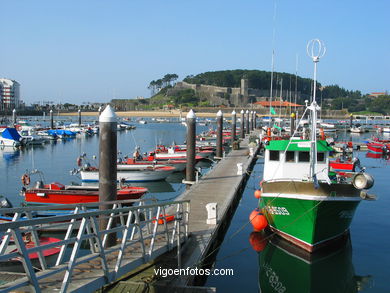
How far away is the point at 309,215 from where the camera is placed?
13.9 metres

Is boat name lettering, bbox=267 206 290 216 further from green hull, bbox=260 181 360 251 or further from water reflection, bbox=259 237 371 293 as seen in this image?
water reflection, bbox=259 237 371 293

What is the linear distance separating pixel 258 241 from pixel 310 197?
3.85 m

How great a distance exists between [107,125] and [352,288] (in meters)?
8.98

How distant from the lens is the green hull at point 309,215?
13.8 meters

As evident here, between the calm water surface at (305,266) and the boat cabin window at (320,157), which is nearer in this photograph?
the calm water surface at (305,266)

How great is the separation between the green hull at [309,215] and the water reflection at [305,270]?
46cm

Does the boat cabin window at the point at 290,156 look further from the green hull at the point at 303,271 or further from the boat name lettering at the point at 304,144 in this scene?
the green hull at the point at 303,271

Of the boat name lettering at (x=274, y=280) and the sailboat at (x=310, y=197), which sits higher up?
the sailboat at (x=310, y=197)

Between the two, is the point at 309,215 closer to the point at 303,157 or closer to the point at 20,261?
the point at 303,157

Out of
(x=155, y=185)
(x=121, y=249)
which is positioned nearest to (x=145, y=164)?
(x=155, y=185)

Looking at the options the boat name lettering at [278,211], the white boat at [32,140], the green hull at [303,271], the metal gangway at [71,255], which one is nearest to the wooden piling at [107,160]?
the metal gangway at [71,255]

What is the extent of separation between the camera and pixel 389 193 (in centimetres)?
2756

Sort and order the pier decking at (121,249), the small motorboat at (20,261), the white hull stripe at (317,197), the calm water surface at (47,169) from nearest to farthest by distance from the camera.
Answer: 1. the pier decking at (121,249)
2. the small motorboat at (20,261)
3. the white hull stripe at (317,197)
4. the calm water surface at (47,169)

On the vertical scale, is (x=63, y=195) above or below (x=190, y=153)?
below
